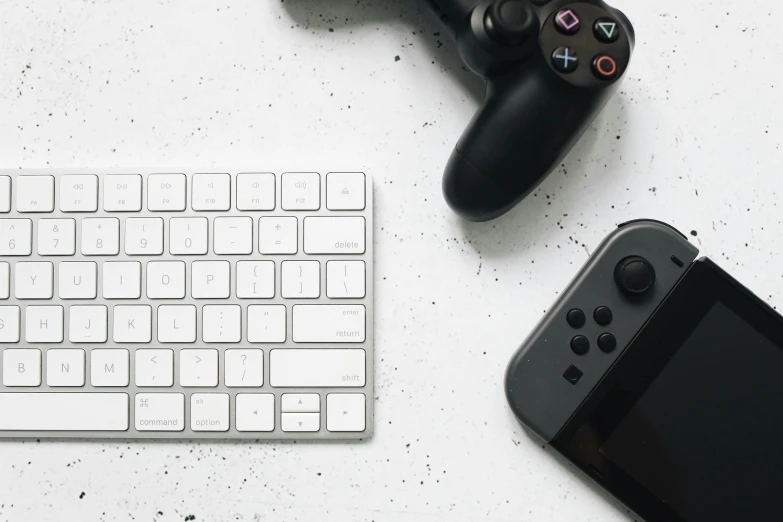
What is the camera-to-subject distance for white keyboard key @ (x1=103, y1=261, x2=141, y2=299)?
49cm

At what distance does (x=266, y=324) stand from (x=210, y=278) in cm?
6

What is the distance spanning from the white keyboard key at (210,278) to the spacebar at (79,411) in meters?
0.10

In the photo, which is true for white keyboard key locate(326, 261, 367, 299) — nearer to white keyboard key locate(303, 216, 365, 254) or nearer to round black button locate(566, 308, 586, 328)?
white keyboard key locate(303, 216, 365, 254)

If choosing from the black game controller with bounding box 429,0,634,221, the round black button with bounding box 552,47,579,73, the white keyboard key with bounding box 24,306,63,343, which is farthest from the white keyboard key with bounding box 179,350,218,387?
the round black button with bounding box 552,47,579,73

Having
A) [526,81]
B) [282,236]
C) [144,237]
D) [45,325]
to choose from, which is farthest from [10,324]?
[526,81]

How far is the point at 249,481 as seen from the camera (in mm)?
496

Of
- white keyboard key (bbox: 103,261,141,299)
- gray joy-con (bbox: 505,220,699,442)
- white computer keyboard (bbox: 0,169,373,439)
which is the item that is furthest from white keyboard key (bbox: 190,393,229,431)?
gray joy-con (bbox: 505,220,699,442)

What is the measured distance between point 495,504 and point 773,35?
46 cm

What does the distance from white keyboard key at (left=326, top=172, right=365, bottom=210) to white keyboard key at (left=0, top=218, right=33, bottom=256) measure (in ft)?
0.81

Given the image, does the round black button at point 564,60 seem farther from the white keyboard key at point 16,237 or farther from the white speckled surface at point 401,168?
the white keyboard key at point 16,237

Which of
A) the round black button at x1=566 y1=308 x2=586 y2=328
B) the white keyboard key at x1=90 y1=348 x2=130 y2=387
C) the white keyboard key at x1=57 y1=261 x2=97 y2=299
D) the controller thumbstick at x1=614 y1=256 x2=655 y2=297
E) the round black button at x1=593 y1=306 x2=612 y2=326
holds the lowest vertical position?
the white keyboard key at x1=90 y1=348 x2=130 y2=387

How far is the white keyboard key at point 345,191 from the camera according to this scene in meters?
0.48

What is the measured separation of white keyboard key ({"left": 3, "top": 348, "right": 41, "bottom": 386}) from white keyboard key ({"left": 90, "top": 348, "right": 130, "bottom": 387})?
1.7 inches

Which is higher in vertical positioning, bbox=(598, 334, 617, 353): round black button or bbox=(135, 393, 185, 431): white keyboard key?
bbox=(598, 334, 617, 353): round black button
